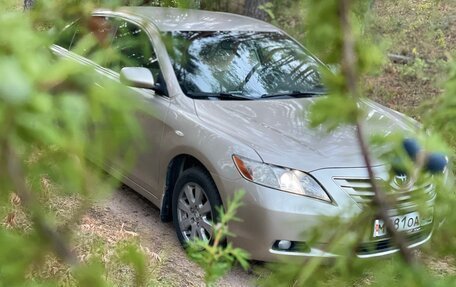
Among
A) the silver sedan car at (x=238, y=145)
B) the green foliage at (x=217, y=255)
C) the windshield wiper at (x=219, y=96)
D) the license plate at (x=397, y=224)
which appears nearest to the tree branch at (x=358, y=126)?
the license plate at (x=397, y=224)

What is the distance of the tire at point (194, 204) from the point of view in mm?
3654

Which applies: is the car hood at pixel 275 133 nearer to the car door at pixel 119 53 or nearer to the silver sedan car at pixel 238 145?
the silver sedan car at pixel 238 145

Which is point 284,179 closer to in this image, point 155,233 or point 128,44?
point 155,233

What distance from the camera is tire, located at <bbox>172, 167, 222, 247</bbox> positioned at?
365 centimetres

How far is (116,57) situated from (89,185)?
279 mm

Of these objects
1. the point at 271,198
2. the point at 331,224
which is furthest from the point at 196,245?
the point at 271,198

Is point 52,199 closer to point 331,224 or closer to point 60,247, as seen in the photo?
point 60,247

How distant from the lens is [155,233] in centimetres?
419

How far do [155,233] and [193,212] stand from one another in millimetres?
510

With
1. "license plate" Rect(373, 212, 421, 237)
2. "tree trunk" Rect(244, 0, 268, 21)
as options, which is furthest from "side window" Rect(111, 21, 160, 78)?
"tree trunk" Rect(244, 0, 268, 21)

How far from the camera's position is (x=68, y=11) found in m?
1.08

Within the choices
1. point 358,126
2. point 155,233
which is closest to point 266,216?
point 155,233

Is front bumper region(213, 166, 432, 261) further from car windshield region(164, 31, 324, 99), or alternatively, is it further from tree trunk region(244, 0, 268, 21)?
tree trunk region(244, 0, 268, 21)

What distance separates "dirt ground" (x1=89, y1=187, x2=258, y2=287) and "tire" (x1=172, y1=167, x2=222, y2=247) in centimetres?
14
